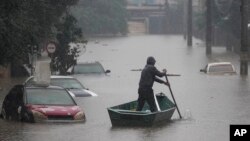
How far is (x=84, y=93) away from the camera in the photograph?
1304 inches

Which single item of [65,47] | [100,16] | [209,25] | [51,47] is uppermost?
[51,47]

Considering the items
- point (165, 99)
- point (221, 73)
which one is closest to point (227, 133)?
point (165, 99)

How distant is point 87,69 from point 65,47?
8.67ft

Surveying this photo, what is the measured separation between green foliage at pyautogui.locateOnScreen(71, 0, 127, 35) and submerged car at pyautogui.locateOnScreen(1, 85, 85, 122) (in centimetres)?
10821

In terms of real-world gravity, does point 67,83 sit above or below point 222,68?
above

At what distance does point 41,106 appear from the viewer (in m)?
23.3

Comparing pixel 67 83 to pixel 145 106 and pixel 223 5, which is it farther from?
pixel 223 5

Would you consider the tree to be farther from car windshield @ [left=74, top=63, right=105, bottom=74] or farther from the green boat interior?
the green boat interior

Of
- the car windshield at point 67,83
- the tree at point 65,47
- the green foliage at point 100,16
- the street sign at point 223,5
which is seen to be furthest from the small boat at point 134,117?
the green foliage at point 100,16

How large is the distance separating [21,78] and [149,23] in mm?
139858

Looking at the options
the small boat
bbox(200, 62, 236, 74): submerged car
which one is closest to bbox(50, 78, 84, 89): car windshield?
the small boat

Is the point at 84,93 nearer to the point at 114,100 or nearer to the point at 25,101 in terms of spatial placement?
the point at 114,100

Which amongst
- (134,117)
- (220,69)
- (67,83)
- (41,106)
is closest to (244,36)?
(220,69)

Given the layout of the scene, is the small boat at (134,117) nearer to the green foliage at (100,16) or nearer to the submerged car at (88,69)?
the submerged car at (88,69)
